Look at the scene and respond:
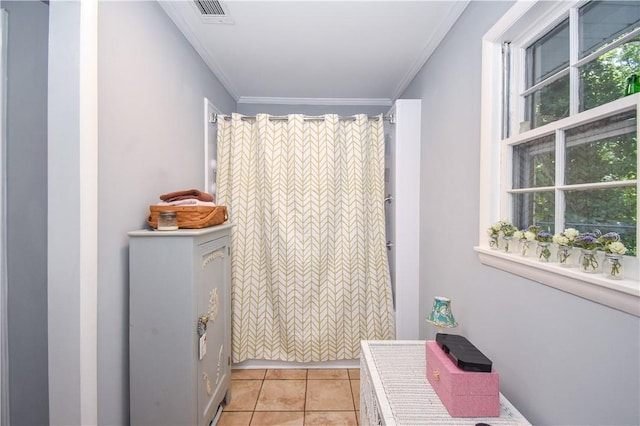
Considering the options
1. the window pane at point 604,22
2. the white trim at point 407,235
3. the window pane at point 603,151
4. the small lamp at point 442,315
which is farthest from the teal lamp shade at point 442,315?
the window pane at point 604,22

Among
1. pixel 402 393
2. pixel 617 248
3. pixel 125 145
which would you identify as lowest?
pixel 402 393

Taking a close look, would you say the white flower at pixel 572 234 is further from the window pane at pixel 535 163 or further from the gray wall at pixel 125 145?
the gray wall at pixel 125 145

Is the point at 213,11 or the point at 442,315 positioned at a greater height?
the point at 213,11

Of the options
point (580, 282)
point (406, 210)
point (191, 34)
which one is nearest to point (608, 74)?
point (580, 282)

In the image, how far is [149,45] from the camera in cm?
144

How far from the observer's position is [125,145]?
1.27 meters

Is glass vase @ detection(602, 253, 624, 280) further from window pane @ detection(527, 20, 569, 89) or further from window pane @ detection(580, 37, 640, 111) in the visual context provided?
window pane @ detection(527, 20, 569, 89)

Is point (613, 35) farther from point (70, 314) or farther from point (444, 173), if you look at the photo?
point (70, 314)

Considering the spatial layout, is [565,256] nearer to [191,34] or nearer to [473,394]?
[473,394]

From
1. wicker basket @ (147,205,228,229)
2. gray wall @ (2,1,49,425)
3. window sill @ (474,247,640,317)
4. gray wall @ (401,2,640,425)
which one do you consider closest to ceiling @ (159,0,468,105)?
gray wall @ (401,2,640,425)

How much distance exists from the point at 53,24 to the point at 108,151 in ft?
1.53

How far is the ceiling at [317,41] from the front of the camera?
1560mm

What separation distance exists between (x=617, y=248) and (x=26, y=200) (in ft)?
6.51

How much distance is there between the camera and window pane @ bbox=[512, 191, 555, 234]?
103cm
